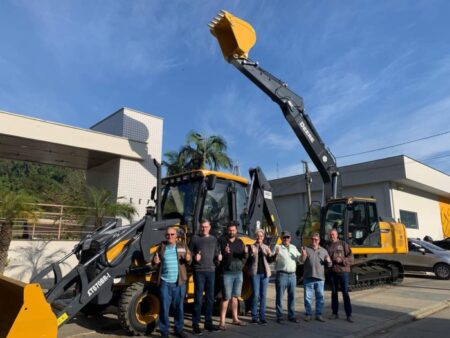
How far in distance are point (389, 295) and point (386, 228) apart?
2.88 m

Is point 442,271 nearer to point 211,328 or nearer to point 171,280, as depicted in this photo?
point 211,328

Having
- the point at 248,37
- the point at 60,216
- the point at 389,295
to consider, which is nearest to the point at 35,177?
the point at 60,216

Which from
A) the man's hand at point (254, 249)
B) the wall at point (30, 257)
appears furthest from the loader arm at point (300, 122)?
the wall at point (30, 257)

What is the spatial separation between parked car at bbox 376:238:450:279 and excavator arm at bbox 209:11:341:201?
495 centimetres

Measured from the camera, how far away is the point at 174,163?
24891 mm

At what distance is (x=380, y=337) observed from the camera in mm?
6805

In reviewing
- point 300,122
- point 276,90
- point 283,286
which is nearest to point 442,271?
point 300,122

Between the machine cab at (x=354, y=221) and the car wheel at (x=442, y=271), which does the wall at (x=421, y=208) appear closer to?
the car wheel at (x=442, y=271)

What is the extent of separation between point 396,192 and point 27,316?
2680 cm

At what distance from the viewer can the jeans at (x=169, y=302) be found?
20.6ft

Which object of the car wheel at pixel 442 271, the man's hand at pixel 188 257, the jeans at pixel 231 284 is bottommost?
the jeans at pixel 231 284

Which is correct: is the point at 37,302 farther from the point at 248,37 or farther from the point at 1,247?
the point at 248,37

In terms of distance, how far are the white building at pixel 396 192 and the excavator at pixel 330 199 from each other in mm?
13488

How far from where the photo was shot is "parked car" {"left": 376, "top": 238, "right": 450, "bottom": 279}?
51.6ft
